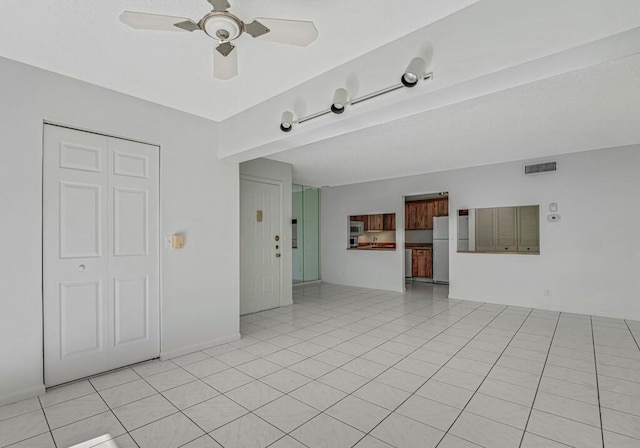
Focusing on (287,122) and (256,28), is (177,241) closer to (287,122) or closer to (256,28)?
(287,122)

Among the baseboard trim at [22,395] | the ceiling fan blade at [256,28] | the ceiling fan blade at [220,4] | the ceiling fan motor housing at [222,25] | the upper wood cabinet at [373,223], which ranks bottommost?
the baseboard trim at [22,395]

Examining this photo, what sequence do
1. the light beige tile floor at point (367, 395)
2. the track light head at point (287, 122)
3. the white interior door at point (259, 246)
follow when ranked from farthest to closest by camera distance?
the white interior door at point (259, 246), the track light head at point (287, 122), the light beige tile floor at point (367, 395)

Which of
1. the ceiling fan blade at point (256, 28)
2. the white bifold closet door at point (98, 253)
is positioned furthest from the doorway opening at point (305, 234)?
the ceiling fan blade at point (256, 28)

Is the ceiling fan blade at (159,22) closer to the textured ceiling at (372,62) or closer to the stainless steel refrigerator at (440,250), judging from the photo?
the textured ceiling at (372,62)

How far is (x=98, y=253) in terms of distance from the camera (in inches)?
113

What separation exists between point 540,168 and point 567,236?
1209 millimetres

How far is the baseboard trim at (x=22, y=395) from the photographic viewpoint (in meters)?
2.36

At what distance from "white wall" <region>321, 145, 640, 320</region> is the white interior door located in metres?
3.29

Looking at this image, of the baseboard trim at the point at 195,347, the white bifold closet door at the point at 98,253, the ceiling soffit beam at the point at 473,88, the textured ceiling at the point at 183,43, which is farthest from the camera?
the baseboard trim at the point at 195,347

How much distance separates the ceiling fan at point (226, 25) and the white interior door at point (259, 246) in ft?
11.2

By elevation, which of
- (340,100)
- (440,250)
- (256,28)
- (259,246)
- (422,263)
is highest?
(256,28)

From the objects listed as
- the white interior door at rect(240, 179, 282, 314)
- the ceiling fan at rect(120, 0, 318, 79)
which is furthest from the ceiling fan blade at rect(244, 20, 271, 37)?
the white interior door at rect(240, 179, 282, 314)

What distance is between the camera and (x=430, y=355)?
337 centimetres

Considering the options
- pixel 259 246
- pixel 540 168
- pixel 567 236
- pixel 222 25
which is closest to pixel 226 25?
pixel 222 25
